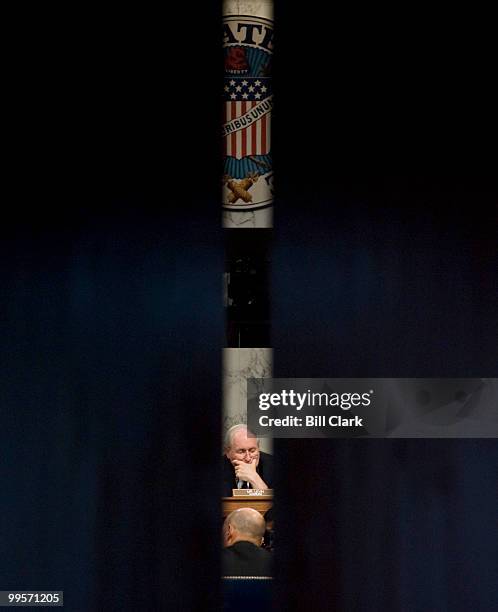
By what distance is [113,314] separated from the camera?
217 centimetres

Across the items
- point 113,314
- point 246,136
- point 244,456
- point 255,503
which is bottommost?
point 255,503

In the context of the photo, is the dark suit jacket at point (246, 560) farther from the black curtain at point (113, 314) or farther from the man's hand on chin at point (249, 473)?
the man's hand on chin at point (249, 473)

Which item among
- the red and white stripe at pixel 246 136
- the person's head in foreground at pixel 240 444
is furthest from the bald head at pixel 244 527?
the red and white stripe at pixel 246 136

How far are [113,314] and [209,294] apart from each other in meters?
0.29

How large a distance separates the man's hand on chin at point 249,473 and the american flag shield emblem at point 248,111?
0.74 metres

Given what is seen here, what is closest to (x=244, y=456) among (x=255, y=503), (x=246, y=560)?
(x=255, y=503)

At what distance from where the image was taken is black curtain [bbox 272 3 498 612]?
6.95 ft

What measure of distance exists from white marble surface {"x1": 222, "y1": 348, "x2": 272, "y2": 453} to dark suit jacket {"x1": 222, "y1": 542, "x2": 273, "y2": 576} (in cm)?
29

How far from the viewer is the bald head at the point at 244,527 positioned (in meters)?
2.13


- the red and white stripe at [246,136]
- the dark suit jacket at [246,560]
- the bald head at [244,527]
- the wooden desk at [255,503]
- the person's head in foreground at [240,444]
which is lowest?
the dark suit jacket at [246,560]

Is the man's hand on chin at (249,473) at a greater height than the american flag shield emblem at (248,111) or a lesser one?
lesser

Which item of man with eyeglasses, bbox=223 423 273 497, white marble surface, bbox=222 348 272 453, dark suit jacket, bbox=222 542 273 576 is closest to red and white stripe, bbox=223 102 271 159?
white marble surface, bbox=222 348 272 453

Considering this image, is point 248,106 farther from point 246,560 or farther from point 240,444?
point 246,560

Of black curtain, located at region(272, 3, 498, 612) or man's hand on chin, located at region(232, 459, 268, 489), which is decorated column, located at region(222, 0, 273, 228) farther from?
man's hand on chin, located at region(232, 459, 268, 489)
